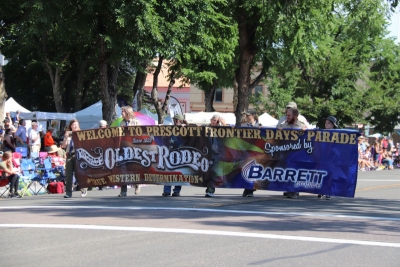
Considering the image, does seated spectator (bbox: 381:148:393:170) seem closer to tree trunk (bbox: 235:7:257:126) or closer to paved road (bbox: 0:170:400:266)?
tree trunk (bbox: 235:7:257:126)

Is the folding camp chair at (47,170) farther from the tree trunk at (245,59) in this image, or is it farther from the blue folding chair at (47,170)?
the tree trunk at (245,59)

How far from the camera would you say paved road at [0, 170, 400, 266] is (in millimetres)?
7828

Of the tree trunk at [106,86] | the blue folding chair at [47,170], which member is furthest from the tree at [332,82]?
the blue folding chair at [47,170]

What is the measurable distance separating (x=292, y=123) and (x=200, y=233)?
18.8 ft

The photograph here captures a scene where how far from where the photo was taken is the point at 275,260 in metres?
7.75

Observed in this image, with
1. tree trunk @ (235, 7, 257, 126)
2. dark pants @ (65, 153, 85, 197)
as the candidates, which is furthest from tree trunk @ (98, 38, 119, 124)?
dark pants @ (65, 153, 85, 197)

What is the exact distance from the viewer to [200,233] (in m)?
9.45

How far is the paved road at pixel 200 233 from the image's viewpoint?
25.7 ft

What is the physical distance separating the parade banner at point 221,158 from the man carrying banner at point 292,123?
0.80 feet

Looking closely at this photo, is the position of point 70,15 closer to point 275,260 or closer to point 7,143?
point 7,143

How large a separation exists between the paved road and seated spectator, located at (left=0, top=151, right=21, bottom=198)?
3.49 m

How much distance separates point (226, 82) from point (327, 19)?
14812 millimetres

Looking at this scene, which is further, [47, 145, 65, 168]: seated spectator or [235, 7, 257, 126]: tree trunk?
[235, 7, 257, 126]: tree trunk

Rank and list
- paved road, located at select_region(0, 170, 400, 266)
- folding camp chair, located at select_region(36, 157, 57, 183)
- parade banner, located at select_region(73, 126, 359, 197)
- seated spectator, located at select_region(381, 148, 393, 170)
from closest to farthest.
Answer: paved road, located at select_region(0, 170, 400, 266)
parade banner, located at select_region(73, 126, 359, 197)
folding camp chair, located at select_region(36, 157, 57, 183)
seated spectator, located at select_region(381, 148, 393, 170)
